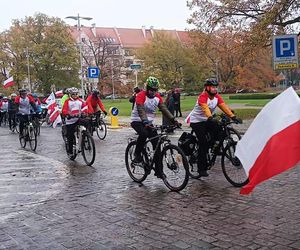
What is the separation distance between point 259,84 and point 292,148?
6923cm

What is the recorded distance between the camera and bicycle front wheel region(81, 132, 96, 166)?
10.2m

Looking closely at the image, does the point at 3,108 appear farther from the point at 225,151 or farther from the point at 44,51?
the point at 44,51

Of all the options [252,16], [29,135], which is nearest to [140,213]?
[29,135]

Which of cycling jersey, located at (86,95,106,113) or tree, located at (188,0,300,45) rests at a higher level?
tree, located at (188,0,300,45)

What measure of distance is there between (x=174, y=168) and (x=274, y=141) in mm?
4062

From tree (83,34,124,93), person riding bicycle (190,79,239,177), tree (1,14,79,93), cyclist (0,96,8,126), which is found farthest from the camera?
tree (83,34,124,93)

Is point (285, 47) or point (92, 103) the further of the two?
point (92, 103)

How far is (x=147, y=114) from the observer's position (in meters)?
7.93

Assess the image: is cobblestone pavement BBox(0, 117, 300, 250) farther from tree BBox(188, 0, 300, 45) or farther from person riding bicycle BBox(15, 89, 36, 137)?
tree BBox(188, 0, 300, 45)

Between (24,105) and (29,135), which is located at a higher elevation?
(24,105)

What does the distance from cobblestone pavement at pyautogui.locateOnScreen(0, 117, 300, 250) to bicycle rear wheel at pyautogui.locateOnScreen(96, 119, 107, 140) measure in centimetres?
719

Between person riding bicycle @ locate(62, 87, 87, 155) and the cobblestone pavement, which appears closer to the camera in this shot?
the cobblestone pavement

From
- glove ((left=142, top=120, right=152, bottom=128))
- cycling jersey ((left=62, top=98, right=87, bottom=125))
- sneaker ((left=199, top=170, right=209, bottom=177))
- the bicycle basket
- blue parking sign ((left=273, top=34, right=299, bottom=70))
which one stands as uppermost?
blue parking sign ((left=273, top=34, right=299, bottom=70))

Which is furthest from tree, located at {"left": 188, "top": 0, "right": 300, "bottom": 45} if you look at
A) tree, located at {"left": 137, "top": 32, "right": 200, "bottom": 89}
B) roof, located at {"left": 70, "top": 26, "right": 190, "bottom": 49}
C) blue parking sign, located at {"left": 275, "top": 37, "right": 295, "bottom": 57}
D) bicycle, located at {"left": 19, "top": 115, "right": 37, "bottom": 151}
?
roof, located at {"left": 70, "top": 26, "right": 190, "bottom": 49}
